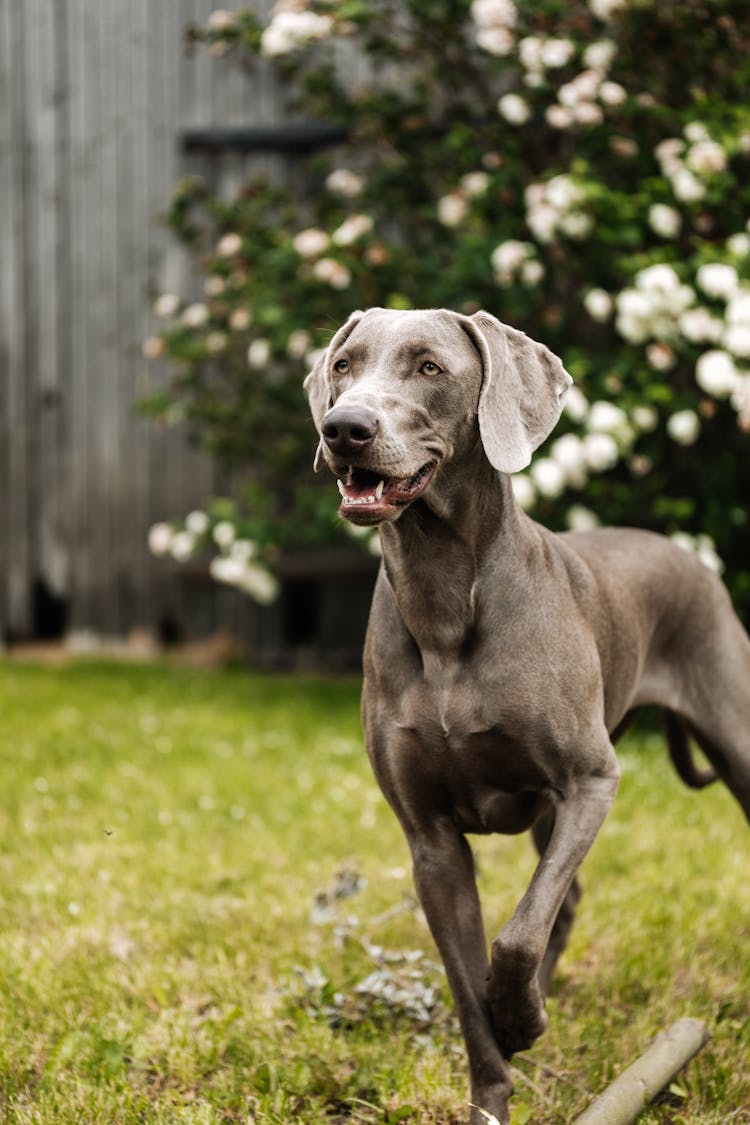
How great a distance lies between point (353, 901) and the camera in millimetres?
4273

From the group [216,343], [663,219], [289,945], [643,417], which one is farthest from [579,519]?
[289,945]

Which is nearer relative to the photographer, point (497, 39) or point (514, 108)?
point (497, 39)

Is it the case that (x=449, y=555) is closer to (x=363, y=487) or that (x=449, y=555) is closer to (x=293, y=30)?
(x=363, y=487)

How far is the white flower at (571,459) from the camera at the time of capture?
6023 millimetres

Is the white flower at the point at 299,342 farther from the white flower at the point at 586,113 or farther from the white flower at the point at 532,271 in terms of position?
the white flower at the point at 586,113

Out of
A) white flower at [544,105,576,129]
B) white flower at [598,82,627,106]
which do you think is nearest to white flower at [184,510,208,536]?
white flower at [544,105,576,129]

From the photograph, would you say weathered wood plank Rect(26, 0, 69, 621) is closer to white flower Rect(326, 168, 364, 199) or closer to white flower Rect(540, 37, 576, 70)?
white flower Rect(326, 168, 364, 199)

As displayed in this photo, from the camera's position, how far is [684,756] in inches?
155

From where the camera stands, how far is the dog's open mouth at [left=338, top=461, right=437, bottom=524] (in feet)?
8.58

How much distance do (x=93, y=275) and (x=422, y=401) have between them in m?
6.42

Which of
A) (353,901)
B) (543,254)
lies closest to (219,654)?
(543,254)

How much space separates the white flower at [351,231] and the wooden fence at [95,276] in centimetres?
178

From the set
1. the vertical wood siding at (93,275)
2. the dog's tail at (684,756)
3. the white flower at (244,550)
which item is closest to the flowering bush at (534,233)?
the white flower at (244,550)

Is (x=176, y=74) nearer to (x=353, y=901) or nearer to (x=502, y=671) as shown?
(x=353, y=901)
